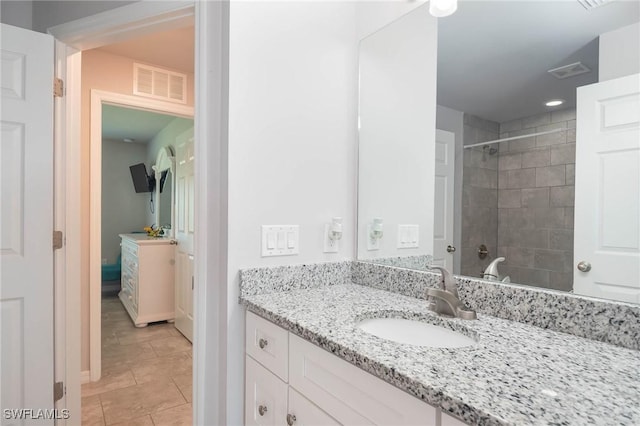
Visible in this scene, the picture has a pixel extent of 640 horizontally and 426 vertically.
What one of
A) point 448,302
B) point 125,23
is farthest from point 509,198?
point 125,23

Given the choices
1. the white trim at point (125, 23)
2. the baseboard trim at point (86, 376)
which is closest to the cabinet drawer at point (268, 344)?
the white trim at point (125, 23)

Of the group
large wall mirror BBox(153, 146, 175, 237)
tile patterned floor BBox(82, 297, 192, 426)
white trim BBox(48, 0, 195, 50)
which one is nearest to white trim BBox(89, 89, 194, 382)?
tile patterned floor BBox(82, 297, 192, 426)

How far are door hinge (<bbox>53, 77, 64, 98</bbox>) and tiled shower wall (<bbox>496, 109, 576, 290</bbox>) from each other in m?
2.06

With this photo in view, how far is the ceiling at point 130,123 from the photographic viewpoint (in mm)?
4162

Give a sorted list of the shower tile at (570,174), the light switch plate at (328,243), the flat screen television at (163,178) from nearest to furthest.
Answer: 1. the shower tile at (570,174)
2. the light switch plate at (328,243)
3. the flat screen television at (163,178)

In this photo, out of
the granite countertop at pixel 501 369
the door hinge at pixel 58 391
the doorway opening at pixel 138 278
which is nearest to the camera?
the granite countertop at pixel 501 369

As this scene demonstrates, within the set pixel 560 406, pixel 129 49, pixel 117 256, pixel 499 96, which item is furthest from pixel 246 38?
pixel 117 256

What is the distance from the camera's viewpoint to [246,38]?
1258 millimetres

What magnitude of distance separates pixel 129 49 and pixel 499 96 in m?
2.64

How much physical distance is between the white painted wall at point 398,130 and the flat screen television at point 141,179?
4.87m

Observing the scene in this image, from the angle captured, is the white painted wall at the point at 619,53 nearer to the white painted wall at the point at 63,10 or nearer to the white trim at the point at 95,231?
the white painted wall at the point at 63,10

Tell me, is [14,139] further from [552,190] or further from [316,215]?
[552,190]

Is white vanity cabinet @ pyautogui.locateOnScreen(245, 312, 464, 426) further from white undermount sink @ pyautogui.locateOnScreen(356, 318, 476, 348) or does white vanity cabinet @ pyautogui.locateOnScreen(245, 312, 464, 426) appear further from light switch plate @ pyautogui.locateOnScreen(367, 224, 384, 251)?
light switch plate @ pyautogui.locateOnScreen(367, 224, 384, 251)

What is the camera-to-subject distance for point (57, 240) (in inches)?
66.9
